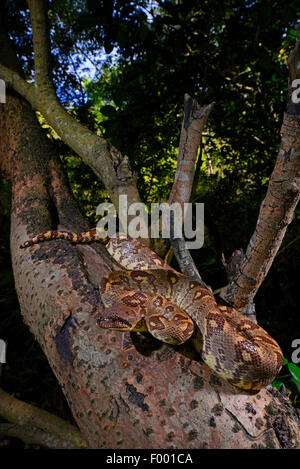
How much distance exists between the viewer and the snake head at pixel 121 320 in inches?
84.8

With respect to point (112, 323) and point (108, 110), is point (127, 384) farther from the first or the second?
point (108, 110)

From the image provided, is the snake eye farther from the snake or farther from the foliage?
the foliage

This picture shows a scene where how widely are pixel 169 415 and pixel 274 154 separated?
5101mm

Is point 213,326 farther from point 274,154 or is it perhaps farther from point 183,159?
point 274,154

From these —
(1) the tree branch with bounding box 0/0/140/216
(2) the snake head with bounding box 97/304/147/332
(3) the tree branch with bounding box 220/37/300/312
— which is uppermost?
(1) the tree branch with bounding box 0/0/140/216

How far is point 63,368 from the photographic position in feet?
6.85

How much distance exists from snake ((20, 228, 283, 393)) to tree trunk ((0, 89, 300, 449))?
104mm

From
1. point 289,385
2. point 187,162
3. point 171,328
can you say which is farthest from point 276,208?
point 289,385

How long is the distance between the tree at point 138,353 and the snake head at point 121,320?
0.07 m

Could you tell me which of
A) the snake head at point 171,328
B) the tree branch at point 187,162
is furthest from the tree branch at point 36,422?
the tree branch at point 187,162

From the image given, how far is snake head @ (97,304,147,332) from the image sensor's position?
215 centimetres

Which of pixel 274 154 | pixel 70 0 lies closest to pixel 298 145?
pixel 274 154

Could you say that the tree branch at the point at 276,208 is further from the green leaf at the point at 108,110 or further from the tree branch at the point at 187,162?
the green leaf at the point at 108,110

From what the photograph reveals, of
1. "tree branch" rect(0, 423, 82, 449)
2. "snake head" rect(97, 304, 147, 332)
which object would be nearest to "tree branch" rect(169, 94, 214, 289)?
"snake head" rect(97, 304, 147, 332)
